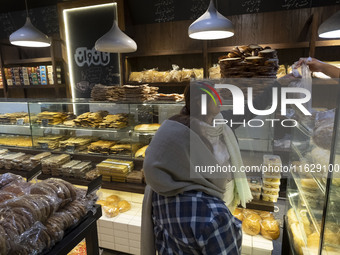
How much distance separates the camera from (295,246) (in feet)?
4.75

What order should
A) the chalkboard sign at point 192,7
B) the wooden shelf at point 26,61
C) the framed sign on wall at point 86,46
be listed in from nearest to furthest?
the chalkboard sign at point 192,7
the framed sign on wall at point 86,46
the wooden shelf at point 26,61

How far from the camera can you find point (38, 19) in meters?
4.48

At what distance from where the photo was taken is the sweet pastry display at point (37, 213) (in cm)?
→ 81

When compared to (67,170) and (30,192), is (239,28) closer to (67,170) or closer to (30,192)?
(67,170)

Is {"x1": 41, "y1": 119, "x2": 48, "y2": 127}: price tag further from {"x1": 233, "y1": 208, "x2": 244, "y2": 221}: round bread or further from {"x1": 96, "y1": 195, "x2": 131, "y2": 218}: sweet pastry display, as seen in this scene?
{"x1": 233, "y1": 208, "x2": 244, "y2": 221}: round bread

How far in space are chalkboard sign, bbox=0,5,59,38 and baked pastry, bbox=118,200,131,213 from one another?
11.9ft

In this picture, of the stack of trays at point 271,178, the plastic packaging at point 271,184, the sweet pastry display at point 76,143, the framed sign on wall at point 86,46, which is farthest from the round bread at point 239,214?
the framed sign on wall at point 86,46

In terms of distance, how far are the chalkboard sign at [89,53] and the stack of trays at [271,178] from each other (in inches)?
126

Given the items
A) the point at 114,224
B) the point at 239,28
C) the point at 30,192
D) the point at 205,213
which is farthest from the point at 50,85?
the point at 205,213

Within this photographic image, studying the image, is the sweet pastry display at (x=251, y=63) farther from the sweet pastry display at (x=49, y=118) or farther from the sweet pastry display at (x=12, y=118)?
the sweet pastry display at (x=12, y=118)

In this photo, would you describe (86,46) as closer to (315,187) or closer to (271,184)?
(271,184)

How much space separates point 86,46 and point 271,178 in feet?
12.8

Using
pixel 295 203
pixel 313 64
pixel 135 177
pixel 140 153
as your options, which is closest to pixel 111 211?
pixel 135 177

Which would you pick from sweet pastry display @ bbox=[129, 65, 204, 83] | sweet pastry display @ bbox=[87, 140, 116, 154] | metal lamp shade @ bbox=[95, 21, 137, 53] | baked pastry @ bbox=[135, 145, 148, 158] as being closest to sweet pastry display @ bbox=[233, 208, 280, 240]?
baked pastry @ bbox=[135, 145, 148, 158]
